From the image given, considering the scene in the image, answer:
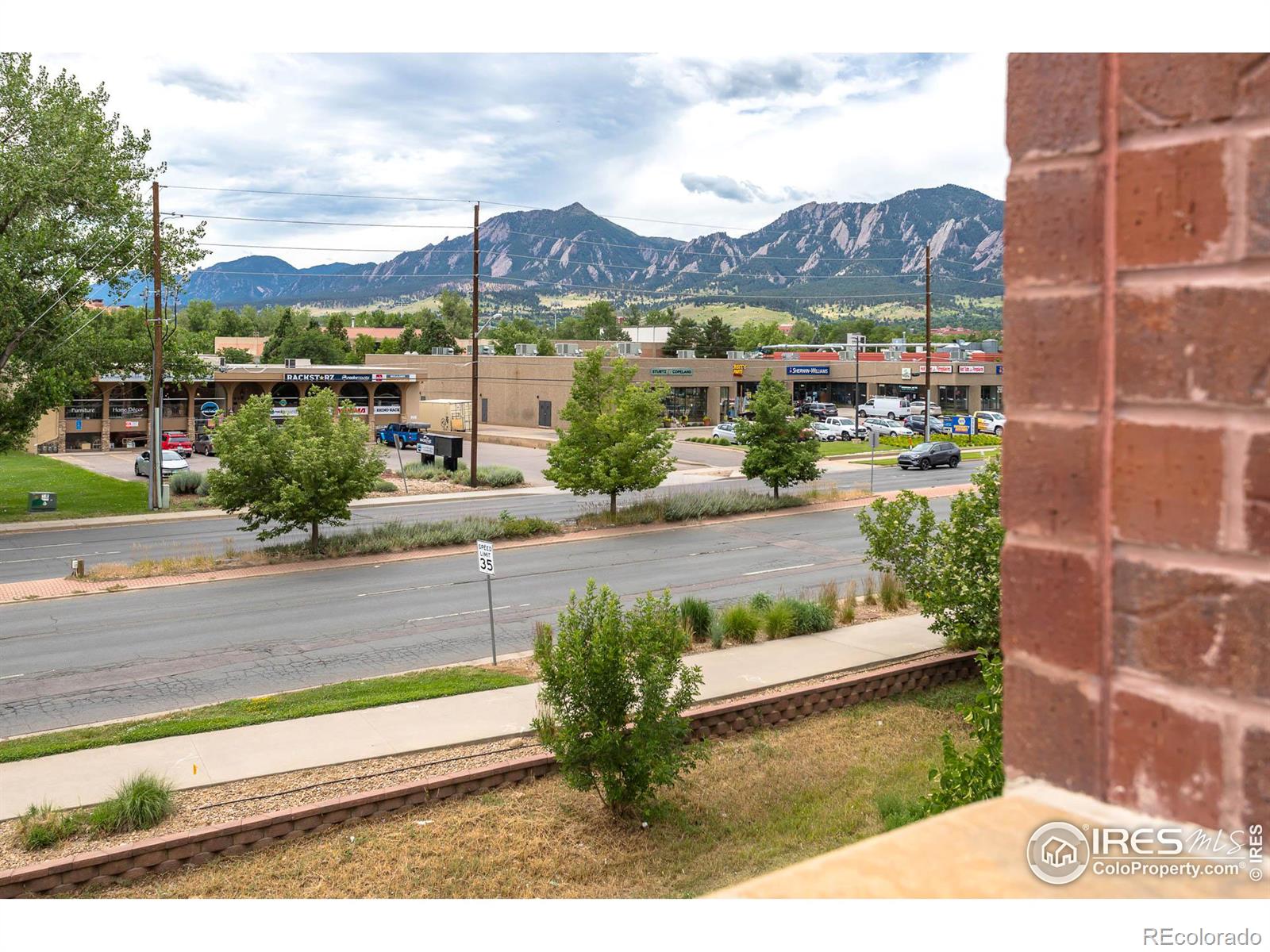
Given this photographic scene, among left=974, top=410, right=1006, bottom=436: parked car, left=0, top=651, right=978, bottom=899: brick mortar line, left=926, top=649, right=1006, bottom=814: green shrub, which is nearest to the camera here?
left=926, top=649, right=1006, bottom=814: green shrub

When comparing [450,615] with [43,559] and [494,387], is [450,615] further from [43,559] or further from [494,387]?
[494,387]

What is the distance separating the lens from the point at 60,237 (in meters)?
34.7

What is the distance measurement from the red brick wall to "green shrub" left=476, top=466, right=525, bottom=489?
42104 mm

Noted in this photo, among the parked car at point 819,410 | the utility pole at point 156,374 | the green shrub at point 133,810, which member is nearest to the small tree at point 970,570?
the green shrub at point 133,810

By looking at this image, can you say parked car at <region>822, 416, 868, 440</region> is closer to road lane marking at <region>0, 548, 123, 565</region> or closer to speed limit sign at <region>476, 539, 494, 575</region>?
road lane marking at <region>0, 548, 123, 565</region>

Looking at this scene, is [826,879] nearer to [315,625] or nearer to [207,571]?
[315,625]

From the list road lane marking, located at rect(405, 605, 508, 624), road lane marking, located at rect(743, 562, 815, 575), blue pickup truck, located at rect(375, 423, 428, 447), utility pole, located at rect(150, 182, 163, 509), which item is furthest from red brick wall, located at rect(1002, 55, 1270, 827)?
blue pickup truck, located at rect(375, 423, 428, 447)

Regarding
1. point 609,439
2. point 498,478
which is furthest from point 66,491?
point 609,439

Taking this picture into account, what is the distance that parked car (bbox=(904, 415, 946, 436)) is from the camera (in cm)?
6912

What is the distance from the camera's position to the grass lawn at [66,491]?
36094 millimetres

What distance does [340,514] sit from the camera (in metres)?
27.5

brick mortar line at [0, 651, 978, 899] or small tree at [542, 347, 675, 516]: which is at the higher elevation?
small tree at [542, 347, 675, 516]

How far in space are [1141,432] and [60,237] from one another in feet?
129

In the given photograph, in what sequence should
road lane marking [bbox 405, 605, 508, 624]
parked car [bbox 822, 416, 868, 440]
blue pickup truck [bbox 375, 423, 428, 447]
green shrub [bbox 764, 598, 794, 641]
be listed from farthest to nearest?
parked car [bbox 822, 416, 868, 440], blue pickup truck [bbox 375, 423, 428, 447], road lane marking [bbox 405, 605, 508, 624], green shrub [bbox 764, 598, 794, 641]
